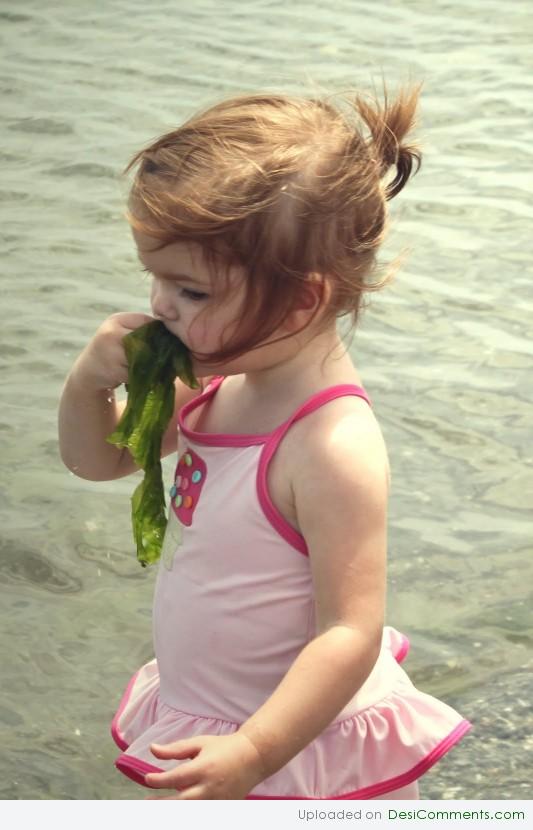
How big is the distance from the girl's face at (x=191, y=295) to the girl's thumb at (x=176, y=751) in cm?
61

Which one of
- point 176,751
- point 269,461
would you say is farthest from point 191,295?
point 176,751

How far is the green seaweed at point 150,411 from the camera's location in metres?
Result: 2.36

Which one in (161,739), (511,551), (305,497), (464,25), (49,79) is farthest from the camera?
(464,25)

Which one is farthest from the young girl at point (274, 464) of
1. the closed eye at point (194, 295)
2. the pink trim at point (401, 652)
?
the pink trim at point (401, 652)

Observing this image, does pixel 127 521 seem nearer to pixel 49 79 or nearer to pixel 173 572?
pixel 173 572

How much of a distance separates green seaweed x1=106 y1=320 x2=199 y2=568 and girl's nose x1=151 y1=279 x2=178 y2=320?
36mm

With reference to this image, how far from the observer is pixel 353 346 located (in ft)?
18.1

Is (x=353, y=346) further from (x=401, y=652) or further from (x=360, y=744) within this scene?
(x=360, y=744)

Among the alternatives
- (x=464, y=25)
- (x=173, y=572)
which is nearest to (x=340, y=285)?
(x=173, y=572)

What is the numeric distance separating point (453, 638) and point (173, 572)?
1603 millimetres

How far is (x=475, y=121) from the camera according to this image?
7.68 m

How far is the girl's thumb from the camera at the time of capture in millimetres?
2078

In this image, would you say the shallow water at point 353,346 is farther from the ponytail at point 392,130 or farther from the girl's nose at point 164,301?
the girl's nose at point 164,301
